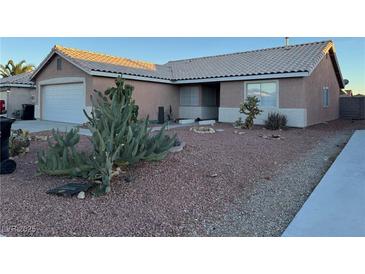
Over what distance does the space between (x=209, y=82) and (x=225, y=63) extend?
9.04 feet

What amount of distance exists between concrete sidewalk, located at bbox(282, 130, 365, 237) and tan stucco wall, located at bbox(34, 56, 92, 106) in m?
13.2

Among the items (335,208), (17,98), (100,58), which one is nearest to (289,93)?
(100,58)

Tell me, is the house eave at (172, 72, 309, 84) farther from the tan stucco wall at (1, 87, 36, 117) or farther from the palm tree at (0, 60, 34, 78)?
the palm tree at (0, 60, 34, 78)

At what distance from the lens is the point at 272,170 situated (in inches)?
297

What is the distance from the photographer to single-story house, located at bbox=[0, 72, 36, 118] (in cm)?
2307

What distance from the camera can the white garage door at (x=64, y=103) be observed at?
A: 17.6 m

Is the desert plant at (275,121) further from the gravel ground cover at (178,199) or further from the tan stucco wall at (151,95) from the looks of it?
the tan stucco wall at (151,95)

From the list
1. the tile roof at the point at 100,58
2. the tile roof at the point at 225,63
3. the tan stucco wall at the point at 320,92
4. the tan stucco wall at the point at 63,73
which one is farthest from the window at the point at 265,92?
A: the tan stucco wall at the point at 63,73

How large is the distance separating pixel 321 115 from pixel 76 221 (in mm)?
18427

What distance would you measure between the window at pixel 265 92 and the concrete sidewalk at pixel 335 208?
10130 millimetres

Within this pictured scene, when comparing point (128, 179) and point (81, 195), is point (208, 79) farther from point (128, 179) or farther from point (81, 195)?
point (81, 195)

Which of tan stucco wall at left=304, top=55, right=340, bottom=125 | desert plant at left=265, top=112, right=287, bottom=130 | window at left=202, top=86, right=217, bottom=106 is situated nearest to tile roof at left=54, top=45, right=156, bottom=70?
window at left=202, top=86, right=217, bottom=106

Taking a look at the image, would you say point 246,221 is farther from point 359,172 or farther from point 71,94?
point 71,94
